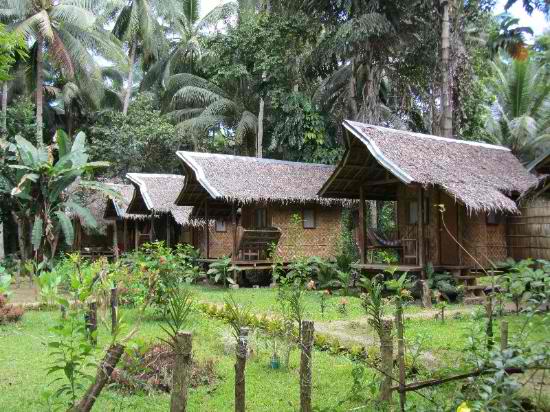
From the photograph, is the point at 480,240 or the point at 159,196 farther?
the point at 159,196

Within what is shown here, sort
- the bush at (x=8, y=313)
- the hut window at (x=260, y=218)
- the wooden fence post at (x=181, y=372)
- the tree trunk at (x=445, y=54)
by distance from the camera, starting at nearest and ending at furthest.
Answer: the wooden fence post at (x=181, y=372), the bush at (x=8, y=313), the tree trunk at (x=445, y=54), the hut window at (x=260, y=218)

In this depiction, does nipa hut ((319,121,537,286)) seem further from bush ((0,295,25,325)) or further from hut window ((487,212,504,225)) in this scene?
bush ((0,295,25,325))

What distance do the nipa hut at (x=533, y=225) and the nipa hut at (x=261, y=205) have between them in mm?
5328

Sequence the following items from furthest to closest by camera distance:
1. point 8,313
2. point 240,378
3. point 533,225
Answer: point 533,225 → point 8,313 → point 240,378

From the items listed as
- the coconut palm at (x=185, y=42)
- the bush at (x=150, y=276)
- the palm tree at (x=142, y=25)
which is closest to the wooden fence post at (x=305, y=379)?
the bush at (x=150, y=276)

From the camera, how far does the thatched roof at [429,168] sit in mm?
11500

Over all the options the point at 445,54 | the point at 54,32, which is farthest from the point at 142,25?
the point at 445,54

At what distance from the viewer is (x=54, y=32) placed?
20281 millimetres

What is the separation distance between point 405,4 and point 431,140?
6.32 meters

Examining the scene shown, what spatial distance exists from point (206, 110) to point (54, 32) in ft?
24.2

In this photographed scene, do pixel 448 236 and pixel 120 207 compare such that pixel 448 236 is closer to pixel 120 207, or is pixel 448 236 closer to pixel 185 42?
pixel 120 207

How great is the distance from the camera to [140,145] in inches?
992

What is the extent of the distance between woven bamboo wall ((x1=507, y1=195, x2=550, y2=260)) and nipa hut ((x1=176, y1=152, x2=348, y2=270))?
5.31 m

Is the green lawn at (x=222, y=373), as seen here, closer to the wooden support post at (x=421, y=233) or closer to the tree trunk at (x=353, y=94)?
the wooden support post at (x=421, y=233)
